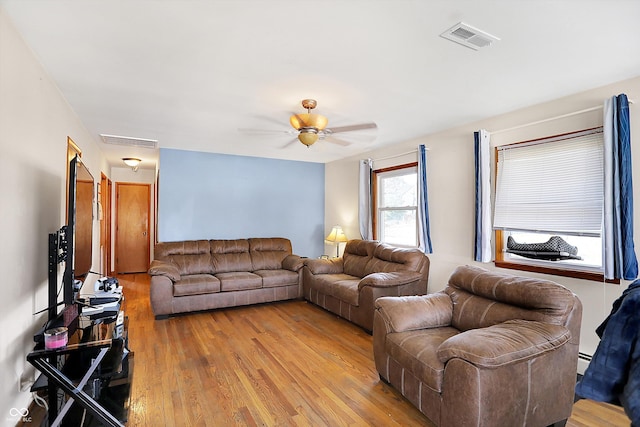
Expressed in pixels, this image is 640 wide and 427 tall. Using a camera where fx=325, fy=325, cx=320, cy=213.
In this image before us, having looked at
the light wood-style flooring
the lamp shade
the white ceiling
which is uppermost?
the white ceiling

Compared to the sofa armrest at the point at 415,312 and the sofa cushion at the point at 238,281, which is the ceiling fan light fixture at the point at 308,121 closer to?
the sofa armrest at the point at 415,312

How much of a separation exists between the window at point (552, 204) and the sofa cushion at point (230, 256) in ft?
12.0

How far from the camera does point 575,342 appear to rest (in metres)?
2.08

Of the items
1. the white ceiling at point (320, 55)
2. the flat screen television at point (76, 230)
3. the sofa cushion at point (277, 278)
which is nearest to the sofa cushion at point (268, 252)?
the sofa cushion at point (277, 278)

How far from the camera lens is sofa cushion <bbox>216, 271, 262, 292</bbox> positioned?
4594 millimetres

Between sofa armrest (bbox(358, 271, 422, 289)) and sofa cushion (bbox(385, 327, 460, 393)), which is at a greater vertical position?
sofa armrest (bbox(358, 271, 422, 289))

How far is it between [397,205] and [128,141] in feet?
13.4

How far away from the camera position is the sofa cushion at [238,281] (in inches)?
181

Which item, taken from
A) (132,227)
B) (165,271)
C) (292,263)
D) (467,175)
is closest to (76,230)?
(165,271)

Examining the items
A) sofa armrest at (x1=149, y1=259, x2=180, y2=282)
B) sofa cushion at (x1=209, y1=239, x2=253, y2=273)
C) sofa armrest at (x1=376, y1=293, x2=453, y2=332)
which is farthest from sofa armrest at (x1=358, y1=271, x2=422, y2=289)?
sofa armrest at (x1=149, y1=259, x2=180, y2=282)

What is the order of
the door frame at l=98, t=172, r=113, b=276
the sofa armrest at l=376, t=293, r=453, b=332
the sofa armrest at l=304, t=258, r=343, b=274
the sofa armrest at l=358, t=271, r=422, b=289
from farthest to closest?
the door frame at l=98, t=172, r=113, b=276
the sofa armrest at l=304, t=258, r=343, b=274
the sofa armrest at l=358, t=271, r=422, b=289
the sofa armrest at l=376, t=293, r=453, b=332

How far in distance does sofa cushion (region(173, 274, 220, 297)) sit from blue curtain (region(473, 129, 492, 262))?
3.40 m

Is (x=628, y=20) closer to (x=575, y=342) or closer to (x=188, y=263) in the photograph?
(x=575, y=342)

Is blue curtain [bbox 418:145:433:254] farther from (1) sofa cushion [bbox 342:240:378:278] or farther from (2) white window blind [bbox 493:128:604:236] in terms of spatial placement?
(2) white window blind [bbox 493:128:604:236]
